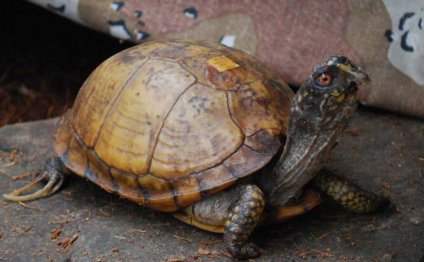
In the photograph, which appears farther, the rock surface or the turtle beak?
the rock surface

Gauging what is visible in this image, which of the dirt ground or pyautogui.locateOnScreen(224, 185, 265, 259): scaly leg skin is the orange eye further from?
the dirt ground

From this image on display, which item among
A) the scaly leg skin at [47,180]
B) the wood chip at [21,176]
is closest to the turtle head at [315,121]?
the scaly leg skin at [47,180]

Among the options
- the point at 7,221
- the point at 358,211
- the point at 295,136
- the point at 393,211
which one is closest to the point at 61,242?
the point at 7,221

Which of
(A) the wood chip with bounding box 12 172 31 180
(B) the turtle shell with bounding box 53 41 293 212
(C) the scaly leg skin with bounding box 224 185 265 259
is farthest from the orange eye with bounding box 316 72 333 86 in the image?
(A) the wood chip with bounding box 12 172 31 180

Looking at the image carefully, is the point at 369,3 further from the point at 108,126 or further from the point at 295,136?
the point at 108,126

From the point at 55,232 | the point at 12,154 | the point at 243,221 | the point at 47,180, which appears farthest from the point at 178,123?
the point at 12,154

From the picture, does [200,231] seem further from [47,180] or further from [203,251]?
[47,180]

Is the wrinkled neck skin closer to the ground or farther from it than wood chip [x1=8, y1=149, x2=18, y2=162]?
farther from it
